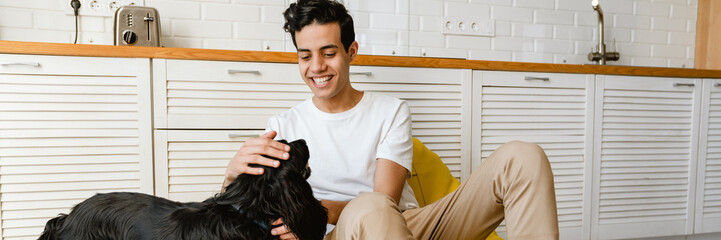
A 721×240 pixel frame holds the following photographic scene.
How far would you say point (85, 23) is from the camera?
2.28 meters

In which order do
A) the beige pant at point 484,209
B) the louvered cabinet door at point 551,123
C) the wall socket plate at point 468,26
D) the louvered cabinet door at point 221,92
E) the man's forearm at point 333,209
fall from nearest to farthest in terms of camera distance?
the beige pant at point 484,209 → the man's forearm at point 333,209 → the louvered cabinet door at point 221,92 → the louvered cabinet door at point 551,123 → the wall socket plate at point 468,26

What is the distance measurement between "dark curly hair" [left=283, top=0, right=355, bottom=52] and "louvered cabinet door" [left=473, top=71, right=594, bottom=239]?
997 mm

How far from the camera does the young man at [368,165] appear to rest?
3.08ft

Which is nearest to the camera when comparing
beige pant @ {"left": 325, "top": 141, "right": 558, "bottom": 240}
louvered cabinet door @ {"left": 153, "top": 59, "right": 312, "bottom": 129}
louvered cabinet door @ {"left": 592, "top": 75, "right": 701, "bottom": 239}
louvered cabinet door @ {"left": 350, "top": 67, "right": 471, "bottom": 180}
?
beige pant @ {"left": 325, "top": 141, "right": 558, "bottom": 240}

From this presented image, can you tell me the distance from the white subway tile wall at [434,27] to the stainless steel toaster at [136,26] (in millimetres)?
262

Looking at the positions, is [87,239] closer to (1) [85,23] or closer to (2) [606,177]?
(1) [85,23]

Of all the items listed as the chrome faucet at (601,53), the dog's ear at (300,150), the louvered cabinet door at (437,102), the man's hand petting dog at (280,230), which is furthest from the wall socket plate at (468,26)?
the man's hand petting dog at (280,230)

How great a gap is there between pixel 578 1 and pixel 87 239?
10.1ft

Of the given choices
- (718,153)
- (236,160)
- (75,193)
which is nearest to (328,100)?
(236,160)

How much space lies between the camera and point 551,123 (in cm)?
219

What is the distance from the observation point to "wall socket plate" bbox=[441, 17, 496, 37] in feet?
9.06

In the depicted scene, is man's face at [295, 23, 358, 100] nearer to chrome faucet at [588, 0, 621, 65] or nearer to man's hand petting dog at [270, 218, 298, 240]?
man's hand petting dog at [270, 218, 298, 240]

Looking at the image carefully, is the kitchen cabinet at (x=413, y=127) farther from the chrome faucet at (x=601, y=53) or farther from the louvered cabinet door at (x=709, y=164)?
the chrome faucet at (x=601, y=53)

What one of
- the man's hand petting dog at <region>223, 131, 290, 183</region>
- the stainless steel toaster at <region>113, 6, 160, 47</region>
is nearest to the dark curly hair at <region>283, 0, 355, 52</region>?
the man's hand petting dog at <region>223, 131, 290, 183</region>
